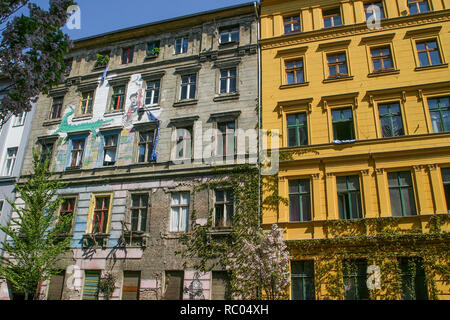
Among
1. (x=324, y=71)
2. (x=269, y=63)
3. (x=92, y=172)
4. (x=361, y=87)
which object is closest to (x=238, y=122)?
(x=269, y=63)

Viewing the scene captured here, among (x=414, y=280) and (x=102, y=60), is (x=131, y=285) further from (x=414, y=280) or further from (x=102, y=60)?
(x=102, y=60)

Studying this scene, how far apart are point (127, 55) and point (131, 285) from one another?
52.3 ft

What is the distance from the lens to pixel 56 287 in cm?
1966

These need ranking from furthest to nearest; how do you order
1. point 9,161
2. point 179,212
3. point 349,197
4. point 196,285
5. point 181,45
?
point 9,161
point 181,45
point 179,212
point 196,285
point 349,197

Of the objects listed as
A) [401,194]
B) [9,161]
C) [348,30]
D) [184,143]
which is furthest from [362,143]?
[9,161]

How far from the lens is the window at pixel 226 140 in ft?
64.9

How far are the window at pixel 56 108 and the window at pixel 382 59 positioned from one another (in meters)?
21.2

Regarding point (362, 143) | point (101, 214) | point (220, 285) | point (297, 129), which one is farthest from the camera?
point (101, 214)

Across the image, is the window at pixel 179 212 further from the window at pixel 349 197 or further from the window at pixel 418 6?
the window at pixel 418 6

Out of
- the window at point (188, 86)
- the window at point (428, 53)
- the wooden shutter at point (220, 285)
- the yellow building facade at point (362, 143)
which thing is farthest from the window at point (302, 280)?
the window at point (428, 53)

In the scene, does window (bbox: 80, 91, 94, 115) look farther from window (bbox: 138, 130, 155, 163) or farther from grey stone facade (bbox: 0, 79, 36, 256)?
window (bbox: 138, 130, 155, 163)

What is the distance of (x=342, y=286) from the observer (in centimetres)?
1542

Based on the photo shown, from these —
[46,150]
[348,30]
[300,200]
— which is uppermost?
[348,30]

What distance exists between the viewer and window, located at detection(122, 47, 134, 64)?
81.8 ft
